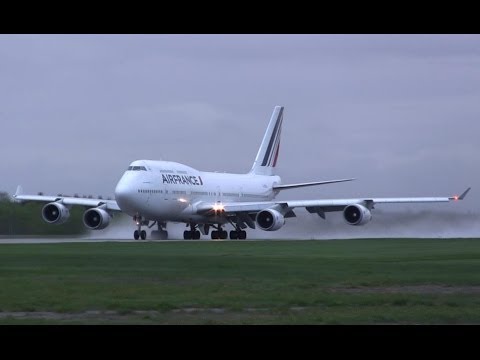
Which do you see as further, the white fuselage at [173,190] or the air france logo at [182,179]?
the air france logo at [182,179]

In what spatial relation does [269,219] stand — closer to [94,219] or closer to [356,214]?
[356,214]

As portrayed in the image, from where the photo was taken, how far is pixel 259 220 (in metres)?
70.5

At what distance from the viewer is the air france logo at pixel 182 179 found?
71500 mm

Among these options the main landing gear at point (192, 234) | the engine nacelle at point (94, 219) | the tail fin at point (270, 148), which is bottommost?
the main landing gear at point (192, 234)

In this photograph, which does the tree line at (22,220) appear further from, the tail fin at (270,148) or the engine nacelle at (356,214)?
the engine nacelle at (356,214)


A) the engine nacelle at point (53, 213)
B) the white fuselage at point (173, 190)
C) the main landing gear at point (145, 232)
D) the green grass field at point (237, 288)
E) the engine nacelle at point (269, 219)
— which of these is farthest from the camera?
the engine nacelle at point (53, 213)

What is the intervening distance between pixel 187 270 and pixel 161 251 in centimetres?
1273

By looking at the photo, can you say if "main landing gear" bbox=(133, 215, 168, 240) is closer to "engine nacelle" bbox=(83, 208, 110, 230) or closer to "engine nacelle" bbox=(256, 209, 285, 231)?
"engine nacelle" bbox=(83, 208, 110, 230)

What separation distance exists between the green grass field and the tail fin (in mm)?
45785

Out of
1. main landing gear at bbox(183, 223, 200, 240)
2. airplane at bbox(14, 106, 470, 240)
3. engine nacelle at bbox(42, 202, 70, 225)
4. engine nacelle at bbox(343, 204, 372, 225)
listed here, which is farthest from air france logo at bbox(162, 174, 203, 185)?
engine nacelle at bbox(343, 204, 372, 225)

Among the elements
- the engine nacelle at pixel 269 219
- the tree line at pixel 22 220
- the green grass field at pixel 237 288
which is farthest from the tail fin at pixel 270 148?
the green grass field at pixel 237 288
